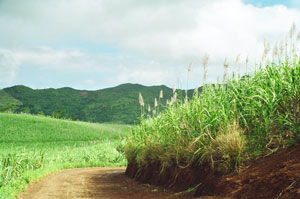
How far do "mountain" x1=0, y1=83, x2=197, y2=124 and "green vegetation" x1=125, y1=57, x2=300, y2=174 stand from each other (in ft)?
235

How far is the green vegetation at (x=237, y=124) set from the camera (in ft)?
16.6

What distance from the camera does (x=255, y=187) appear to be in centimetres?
416

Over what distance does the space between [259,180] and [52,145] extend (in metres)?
24.6

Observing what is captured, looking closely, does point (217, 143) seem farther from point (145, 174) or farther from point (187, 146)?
point (145, 174)

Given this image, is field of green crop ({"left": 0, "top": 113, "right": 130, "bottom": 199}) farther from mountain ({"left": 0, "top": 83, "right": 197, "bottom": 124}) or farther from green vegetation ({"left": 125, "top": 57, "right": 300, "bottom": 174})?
mountain ({"left": 0, "top": 83, "right": 197, "bottom": 124})

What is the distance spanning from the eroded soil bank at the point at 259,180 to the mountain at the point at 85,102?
2873 inches

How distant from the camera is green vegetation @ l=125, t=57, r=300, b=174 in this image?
505 centimetres

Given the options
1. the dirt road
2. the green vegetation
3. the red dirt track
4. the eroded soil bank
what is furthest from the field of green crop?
the eroded soil bank

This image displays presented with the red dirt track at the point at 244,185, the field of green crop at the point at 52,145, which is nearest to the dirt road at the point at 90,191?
the red dirt track at the point at 244,185

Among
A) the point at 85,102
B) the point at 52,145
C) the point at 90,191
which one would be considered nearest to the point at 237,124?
the point at 90,191

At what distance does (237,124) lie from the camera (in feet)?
17.2

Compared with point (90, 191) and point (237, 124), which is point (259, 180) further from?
point (90, 191)

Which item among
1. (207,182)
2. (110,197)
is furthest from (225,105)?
(110,197)

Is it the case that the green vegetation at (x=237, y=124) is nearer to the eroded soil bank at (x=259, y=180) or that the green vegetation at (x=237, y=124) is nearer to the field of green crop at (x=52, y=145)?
the eroded soil bank at (x=259, y=180)
